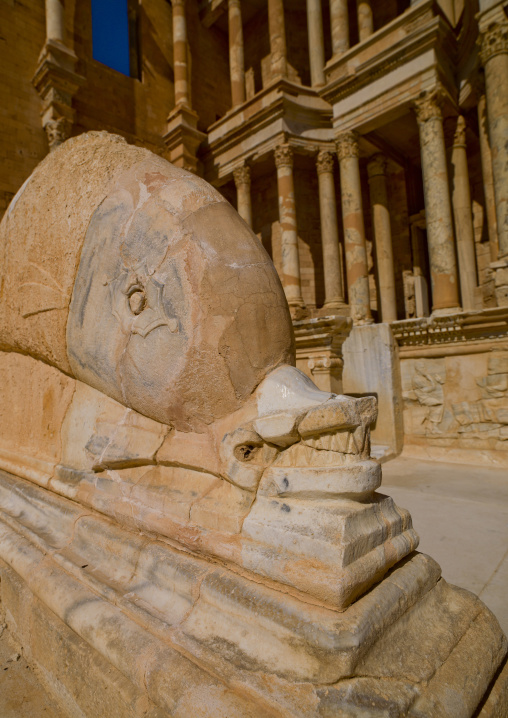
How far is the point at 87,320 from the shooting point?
1.56m

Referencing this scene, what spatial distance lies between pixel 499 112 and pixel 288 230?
4780 mm

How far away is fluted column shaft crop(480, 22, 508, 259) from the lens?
20.7 feet

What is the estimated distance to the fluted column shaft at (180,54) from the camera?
11.3 metres

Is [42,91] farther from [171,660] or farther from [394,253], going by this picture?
[171,660]

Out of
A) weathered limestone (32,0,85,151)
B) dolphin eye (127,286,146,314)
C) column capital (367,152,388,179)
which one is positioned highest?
Result: weathered limestone (32,0,85,151)

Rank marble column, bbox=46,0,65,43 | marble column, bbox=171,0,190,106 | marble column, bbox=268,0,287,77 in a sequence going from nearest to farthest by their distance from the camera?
marble column, bbox=46,0,65,43
marble column, bbox=268,0,287,77
marble column, bbox=171,0,190,106

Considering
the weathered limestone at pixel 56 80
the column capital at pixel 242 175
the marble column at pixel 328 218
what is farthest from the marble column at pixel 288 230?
the weathered limestone at pixel 56 80

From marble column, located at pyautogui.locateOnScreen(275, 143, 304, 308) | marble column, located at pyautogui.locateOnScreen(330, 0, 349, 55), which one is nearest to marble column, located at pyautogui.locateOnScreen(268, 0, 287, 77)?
marble column, located at pyautogui.locateOnScreen(330, 0, 349, 55)

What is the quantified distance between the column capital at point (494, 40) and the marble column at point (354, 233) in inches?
119

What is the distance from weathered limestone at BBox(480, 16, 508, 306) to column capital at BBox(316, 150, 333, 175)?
4.22 m

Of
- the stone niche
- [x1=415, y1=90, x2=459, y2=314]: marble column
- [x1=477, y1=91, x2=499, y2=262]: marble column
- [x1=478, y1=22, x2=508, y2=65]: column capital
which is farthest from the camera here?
[x1=477, y1=91, x2=499, y2=262]: marble column

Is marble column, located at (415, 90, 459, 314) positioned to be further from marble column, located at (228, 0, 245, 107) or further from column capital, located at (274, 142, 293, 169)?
marble column, located at (228, 0, 245, 107)

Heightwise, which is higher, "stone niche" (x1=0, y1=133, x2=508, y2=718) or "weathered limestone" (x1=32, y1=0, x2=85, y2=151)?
"weathered limestone" (x1=32, y1=0, x2=85, y2=151)

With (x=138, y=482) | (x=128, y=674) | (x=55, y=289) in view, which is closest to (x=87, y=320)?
(x=55, y=289)
